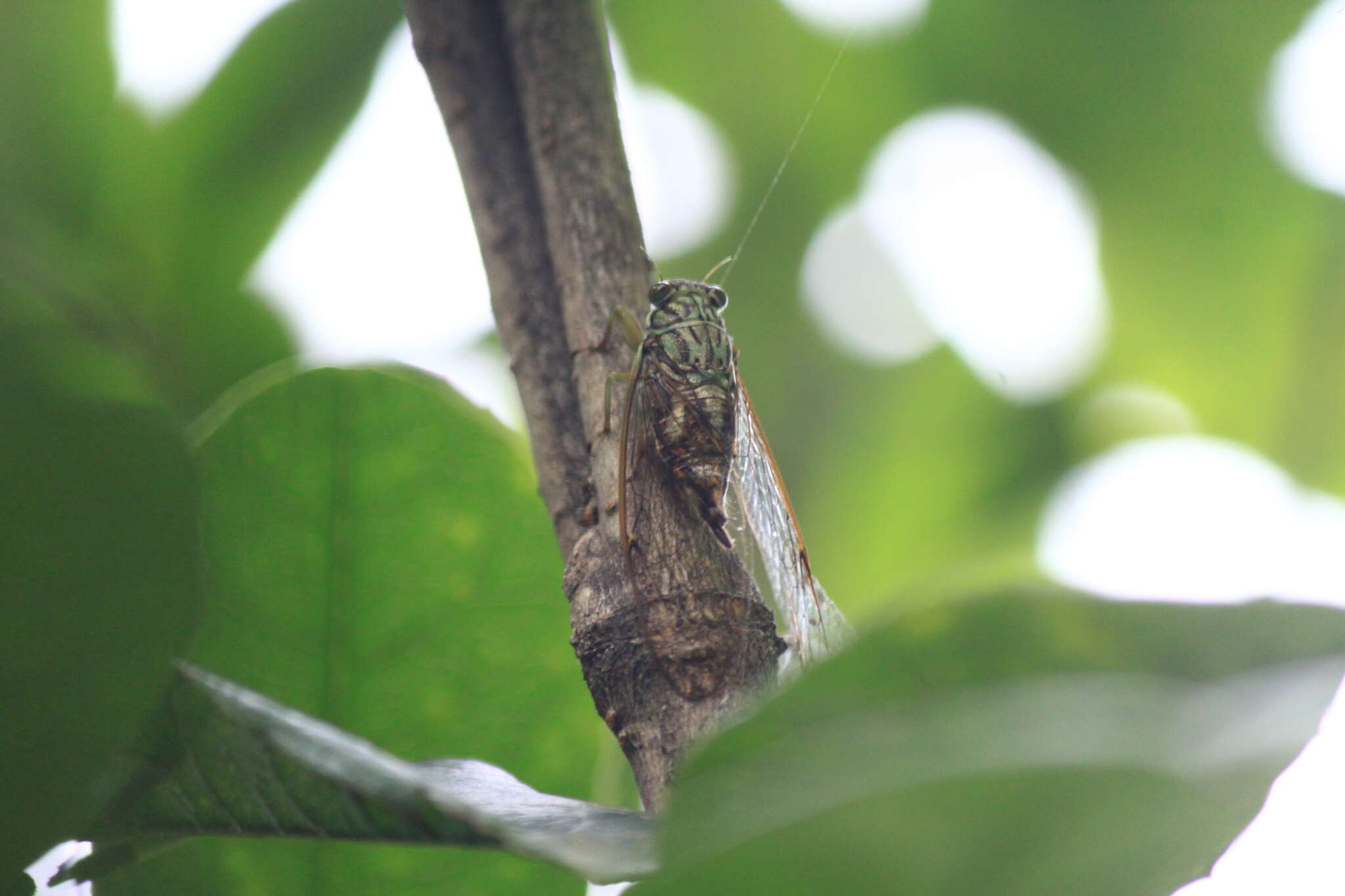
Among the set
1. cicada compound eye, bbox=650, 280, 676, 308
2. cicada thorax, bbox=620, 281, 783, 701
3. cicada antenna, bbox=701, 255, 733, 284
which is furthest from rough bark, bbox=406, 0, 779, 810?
cicada antenna, bbox=701, 255, 733, 284

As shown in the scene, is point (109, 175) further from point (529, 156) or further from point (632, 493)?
point (632, 493)

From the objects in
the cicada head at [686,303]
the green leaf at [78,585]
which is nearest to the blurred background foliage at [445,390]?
the green leaf at [78,585]

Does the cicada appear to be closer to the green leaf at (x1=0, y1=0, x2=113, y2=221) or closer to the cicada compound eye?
the cicada compound eye

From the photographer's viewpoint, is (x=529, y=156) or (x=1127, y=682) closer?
(x=1127, y=682)

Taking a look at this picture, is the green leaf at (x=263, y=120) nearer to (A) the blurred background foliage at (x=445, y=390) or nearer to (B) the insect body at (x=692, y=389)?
(A) the blurred background foliage at (x=445, y=390)

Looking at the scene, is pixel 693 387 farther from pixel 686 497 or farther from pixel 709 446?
pixel 686 497

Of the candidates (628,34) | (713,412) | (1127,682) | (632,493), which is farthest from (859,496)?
(1127,682)
